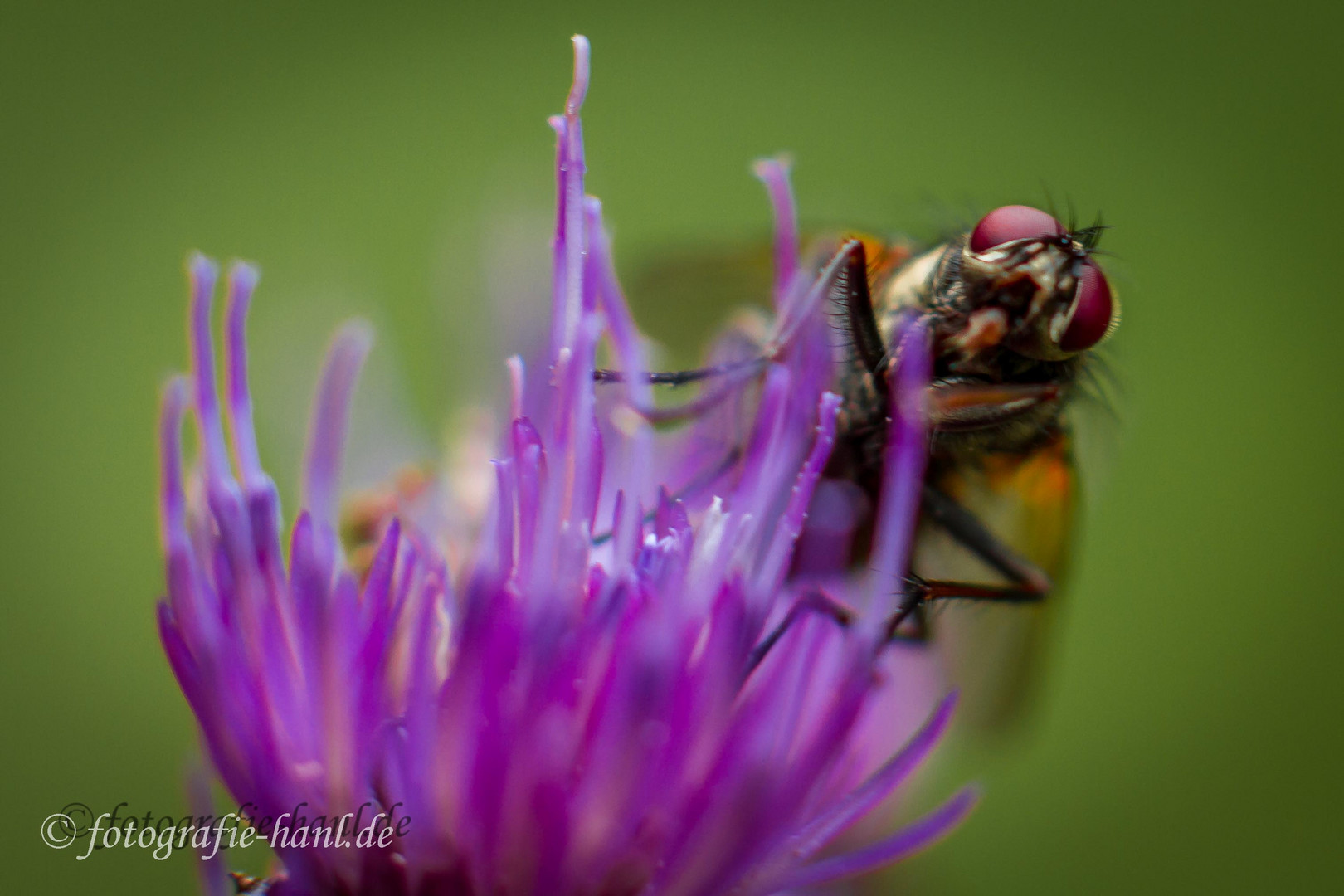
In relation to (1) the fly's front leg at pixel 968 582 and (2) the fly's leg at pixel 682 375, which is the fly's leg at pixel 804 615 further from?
(2) the fly's leg at pixel 682 375

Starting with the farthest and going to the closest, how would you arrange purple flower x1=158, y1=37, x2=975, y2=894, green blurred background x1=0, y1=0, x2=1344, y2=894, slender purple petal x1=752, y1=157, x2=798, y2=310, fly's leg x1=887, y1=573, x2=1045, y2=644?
1. green blurred background x1=0, y1=0, x2=1344, y2=894
2. slender purple petal x1=752, y1=157, x2=798, y2=310
3. fly's leg x1=887, y1=573, x2=1045, y2=644
4. purple flower x1=158, y1=37, x2=975, y2=894

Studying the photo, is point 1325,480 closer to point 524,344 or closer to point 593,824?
point 524,344

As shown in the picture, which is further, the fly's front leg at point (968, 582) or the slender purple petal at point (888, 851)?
the fly's front leg at point (968, 582)

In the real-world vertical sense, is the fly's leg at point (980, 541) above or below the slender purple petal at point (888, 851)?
above

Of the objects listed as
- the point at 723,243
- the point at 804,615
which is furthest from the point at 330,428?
the point at 723,243

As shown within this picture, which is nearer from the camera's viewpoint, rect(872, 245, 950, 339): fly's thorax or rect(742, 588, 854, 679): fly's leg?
rect(742, 588, 854, 679): fly's leg

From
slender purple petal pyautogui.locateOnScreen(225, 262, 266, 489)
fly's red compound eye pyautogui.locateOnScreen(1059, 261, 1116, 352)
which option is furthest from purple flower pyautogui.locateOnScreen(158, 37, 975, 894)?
fly's red compound eye pyautogui.locateOnScreen(1059, 261, 1116, 352)

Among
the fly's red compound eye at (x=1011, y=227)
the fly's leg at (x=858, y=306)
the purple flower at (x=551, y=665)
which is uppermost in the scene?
the fly's red compound eye at (x=1011, y=227)

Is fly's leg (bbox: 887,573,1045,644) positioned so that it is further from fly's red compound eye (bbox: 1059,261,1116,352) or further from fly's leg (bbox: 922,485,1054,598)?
fly's red compound eye (bbox: 1059,261,1116,352)

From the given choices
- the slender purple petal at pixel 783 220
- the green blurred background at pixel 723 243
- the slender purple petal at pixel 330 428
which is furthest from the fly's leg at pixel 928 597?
the slender purple petal at pixel 330 428
